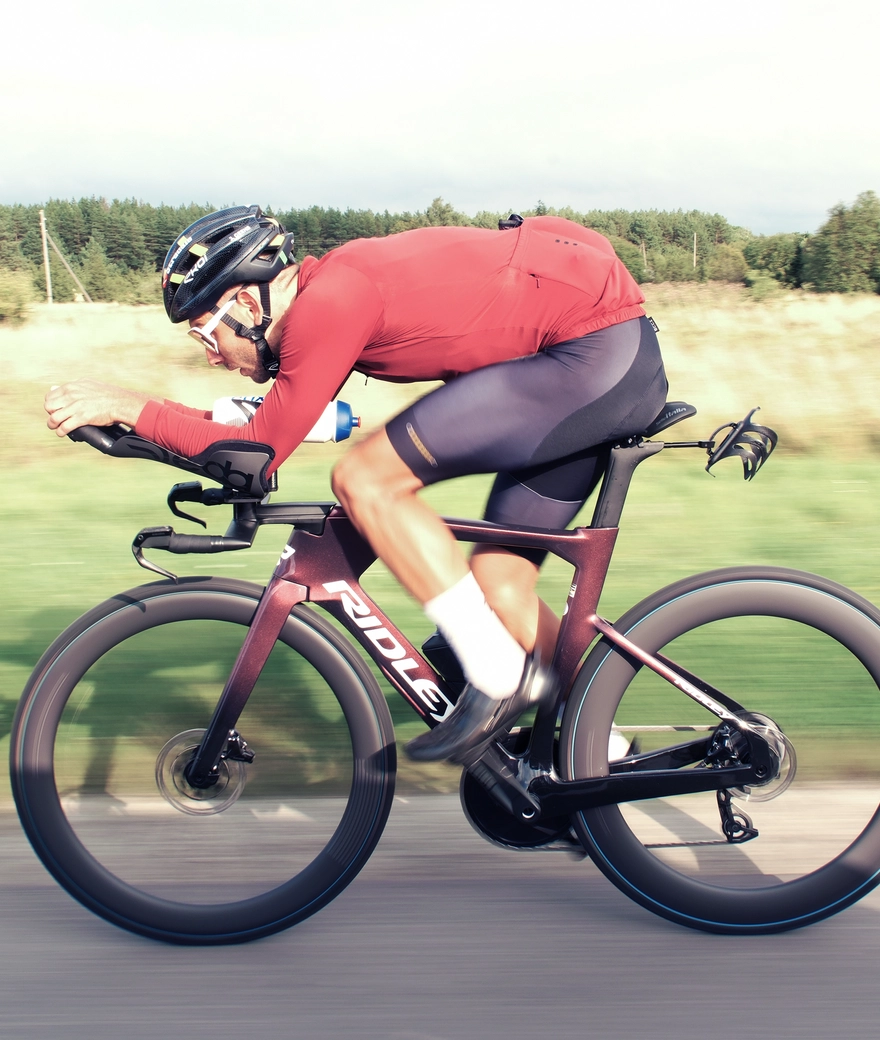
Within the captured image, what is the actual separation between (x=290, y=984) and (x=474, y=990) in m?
0.42

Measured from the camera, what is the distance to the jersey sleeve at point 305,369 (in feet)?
7.45

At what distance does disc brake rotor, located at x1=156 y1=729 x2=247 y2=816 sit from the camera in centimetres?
267

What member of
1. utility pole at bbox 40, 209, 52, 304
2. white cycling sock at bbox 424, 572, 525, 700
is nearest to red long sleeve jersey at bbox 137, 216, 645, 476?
white cycling sock at bbox 424, 572, 525, 700

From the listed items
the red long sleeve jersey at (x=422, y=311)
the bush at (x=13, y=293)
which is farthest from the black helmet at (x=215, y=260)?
the bush at (x=13, y=293)

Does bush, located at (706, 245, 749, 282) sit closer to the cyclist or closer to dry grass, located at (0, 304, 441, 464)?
dry grass, located at (0, 304, 441, 464)

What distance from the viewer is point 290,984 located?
2443 mm

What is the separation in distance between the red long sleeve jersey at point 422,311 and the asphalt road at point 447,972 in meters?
1.17

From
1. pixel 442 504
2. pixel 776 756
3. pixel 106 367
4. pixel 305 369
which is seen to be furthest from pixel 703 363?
pixel 305 369

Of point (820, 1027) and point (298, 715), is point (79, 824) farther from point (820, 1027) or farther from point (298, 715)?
point (820, 1027)

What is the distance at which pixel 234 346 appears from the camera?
97.4 inches

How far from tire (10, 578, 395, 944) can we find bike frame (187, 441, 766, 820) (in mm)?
62

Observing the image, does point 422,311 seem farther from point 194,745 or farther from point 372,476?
point 194,745

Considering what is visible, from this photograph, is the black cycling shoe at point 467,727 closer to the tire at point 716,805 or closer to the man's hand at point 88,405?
the tire at point 716,805

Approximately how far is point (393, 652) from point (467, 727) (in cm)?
27
